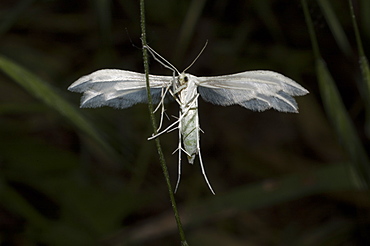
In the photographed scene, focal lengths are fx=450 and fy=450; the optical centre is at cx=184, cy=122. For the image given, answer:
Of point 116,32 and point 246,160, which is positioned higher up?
point 116,32

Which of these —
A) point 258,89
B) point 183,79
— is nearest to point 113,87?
point 183,79

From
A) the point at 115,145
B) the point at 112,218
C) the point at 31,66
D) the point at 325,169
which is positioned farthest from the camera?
the point at 31,66

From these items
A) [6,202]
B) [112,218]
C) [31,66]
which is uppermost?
[31,66]

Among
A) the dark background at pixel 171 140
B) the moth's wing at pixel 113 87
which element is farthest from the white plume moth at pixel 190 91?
the dark background at pixel 171 140

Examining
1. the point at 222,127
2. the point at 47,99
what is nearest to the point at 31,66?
the point at 222,127

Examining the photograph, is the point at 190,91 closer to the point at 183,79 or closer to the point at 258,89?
the point at 183,79

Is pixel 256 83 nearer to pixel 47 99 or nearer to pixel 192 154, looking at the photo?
pixel 192 154

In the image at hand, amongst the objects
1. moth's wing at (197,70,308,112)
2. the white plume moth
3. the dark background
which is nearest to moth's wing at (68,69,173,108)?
the white plume moth
